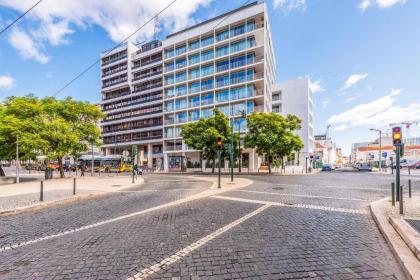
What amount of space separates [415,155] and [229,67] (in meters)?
74.2

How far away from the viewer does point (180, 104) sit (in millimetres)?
46938

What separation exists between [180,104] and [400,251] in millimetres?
44903

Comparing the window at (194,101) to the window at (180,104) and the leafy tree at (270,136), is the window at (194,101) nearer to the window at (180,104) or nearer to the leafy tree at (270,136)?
the window at (180,104)

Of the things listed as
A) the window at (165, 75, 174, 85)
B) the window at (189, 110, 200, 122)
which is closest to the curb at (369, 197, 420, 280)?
the window at (189, 110, 200, 122)

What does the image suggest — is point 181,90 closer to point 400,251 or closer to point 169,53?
point 169,53

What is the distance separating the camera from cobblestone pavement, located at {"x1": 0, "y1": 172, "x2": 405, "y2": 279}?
347cm

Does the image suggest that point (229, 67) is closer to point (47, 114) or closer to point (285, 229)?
point (47, 114)

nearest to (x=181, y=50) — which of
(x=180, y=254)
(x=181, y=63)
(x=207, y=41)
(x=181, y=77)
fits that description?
(x=181, y=63)

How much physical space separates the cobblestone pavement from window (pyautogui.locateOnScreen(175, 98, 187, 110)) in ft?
131

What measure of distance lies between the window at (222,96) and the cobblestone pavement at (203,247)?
35662mm

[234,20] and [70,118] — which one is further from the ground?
[234,20]

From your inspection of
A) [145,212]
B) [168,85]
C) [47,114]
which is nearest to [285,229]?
[145,212]

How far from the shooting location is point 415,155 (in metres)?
75.3

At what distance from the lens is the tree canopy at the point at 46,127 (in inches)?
724
